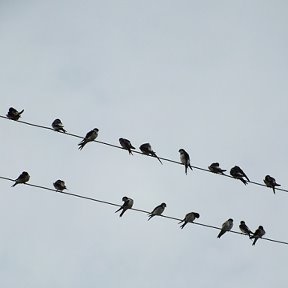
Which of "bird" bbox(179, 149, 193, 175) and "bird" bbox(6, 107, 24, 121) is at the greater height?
"bird" bbox(179, 149, 193, 175)

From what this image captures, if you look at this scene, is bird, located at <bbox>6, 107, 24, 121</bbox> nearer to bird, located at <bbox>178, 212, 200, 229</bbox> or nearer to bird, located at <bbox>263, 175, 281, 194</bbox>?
bird, located at <bbox>178, 212, 200, 229</bbox>

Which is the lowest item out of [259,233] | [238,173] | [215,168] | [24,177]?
[24,177]

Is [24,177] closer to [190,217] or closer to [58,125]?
[58,125]

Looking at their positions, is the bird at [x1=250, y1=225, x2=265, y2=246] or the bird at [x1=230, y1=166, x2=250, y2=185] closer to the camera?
the bird at [x1=230, y1=166, x2=250, y2=185]

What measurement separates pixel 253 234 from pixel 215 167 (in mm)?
2076

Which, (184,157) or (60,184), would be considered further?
(184,157)

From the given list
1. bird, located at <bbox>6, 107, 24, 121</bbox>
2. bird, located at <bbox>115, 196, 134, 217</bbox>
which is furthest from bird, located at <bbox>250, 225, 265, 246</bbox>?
bird, located at <bbox>6, 107, 24, 121</bbox>

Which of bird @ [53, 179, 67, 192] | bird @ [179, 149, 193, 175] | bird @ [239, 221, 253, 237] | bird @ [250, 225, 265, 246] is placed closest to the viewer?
bird @ [53, 179, 67, 192]

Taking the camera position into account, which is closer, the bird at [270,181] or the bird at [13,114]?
the bird at [13,114]

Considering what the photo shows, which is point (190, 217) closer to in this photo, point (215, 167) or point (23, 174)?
point (215, 167)

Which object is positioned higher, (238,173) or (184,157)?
(238,173)

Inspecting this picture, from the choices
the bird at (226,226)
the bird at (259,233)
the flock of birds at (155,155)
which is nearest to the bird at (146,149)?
the flock of birds at (155,155)

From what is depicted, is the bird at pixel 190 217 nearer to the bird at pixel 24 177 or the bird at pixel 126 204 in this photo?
the bird at pixel 126 204

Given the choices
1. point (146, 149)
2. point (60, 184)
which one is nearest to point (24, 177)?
point (60, 184)
